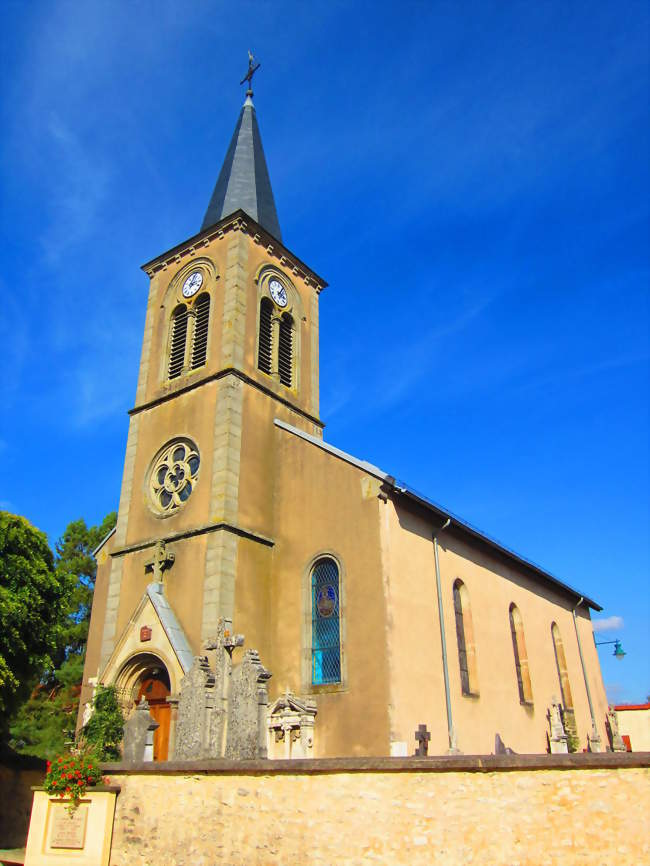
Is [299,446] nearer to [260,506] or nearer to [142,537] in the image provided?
[260,506]

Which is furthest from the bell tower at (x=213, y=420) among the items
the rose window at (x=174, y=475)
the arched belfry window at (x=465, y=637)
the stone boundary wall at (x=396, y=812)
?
the stone boundary wall at (x=396, y=812)

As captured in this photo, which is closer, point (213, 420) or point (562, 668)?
point (213, 420)

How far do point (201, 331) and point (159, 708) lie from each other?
10272 millimetres

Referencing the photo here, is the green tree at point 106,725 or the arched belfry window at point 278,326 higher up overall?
the arched belfry window at point 278,326

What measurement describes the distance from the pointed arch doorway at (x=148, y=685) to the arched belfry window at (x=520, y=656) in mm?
9813

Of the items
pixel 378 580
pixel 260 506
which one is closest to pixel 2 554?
pixel 260 506

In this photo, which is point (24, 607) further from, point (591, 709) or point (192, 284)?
point (591, 709)

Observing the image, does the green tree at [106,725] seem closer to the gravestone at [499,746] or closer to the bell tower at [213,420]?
the bell tower at [213,420]

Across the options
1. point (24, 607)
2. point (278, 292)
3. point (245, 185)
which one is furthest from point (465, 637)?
point (245, 185)

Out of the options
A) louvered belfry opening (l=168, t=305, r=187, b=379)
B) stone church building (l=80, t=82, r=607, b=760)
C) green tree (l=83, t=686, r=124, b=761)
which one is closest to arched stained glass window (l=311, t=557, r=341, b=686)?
stone church building (l=80, t=82, r=607, b=760)

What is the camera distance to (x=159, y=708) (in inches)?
603

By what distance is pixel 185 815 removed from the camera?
9117 mm

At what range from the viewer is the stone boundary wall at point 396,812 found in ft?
20.8

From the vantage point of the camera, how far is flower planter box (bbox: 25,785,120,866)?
973 centimetres
